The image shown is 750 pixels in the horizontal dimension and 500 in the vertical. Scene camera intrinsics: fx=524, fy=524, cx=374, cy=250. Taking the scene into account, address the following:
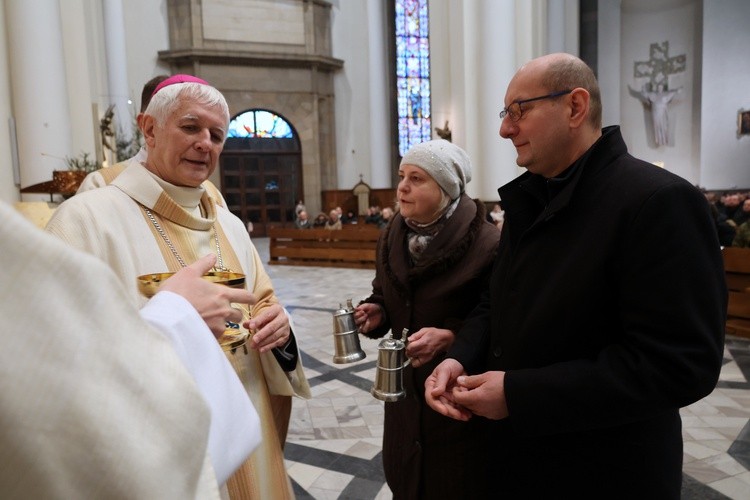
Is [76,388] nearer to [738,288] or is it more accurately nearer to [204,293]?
[204,293]

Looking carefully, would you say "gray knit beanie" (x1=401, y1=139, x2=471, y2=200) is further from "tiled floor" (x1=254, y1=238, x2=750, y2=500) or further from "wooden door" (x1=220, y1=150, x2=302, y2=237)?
"wooden door" (x1=220, y1=150, x2=302, y2=237)

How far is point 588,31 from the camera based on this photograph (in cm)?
1686

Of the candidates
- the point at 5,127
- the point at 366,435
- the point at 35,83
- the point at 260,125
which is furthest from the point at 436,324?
the point at 260,125

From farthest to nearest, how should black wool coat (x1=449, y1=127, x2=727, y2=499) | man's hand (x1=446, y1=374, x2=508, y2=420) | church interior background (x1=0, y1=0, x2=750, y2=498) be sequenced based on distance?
church interior background (x1=0, y1=0, x2=750, y2=498), man's hand (x1=446, y1=374, x2=508, y2=420), black wool coat (x1=449, y1=127, x2=727, y2=499)

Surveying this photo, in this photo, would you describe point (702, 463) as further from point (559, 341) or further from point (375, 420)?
→ point (559, 341)

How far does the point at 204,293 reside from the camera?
96 cm

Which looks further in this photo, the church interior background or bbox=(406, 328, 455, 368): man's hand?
the church interior background

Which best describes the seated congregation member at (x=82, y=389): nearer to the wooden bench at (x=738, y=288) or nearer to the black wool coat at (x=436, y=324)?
the black wool coat at (x=436, y=324)

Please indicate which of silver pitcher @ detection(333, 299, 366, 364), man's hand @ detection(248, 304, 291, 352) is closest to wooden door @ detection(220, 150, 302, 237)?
silver pitcher @ detection(333, 299, 366, 364)

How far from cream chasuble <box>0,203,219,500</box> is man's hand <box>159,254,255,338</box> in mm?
380

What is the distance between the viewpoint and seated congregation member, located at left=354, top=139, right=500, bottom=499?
193 cm

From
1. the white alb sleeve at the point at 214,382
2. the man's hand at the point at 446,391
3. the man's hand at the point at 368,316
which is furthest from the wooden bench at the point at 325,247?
the white alb sleeve at the point at 214,382

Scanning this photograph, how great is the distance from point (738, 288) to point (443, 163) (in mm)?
5539

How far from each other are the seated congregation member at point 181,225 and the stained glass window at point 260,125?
1897cm
